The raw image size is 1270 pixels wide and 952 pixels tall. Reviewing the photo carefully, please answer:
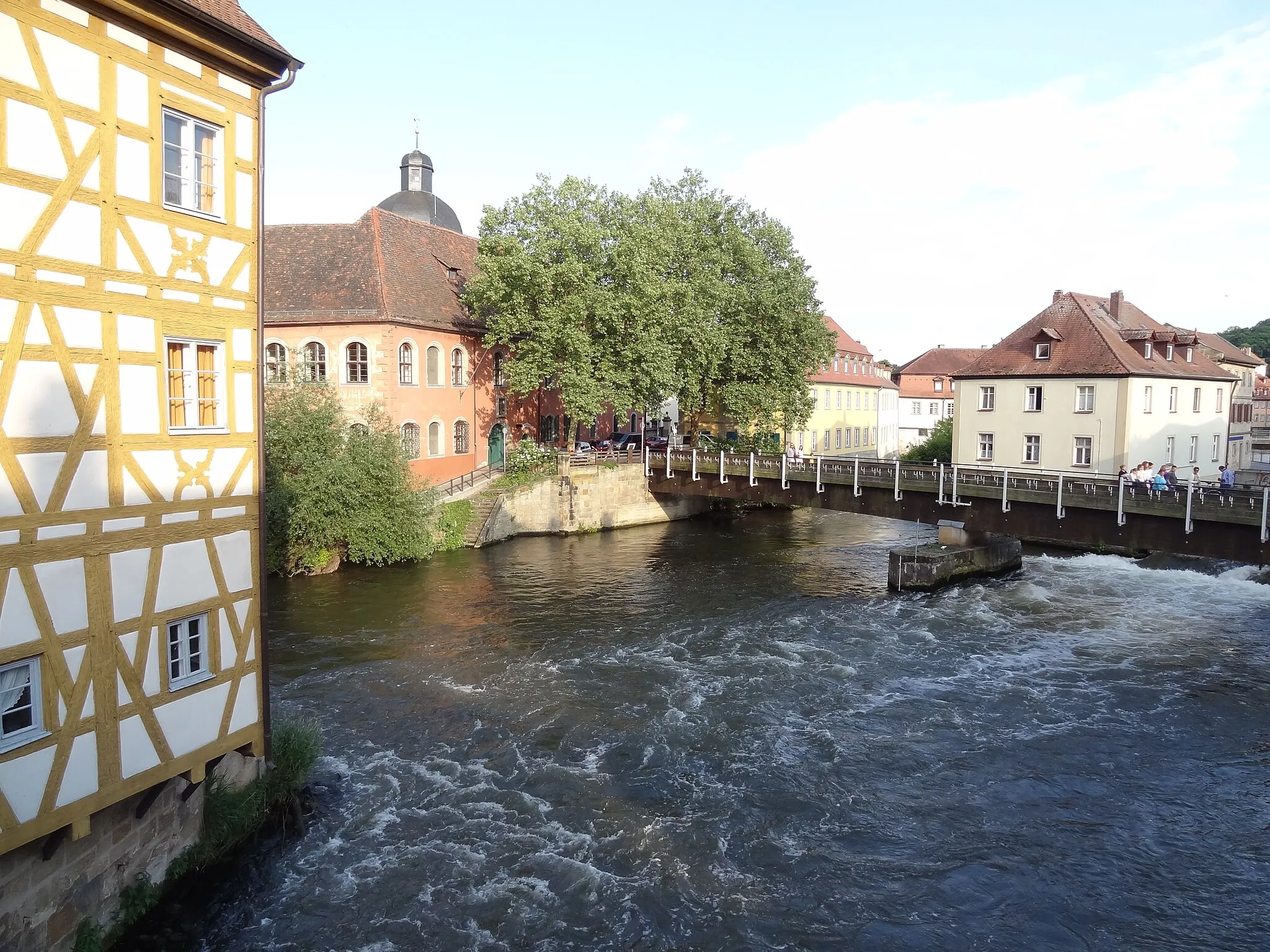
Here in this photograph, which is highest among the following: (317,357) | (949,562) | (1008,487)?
(317,357)

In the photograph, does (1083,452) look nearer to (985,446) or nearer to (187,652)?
(985,446)

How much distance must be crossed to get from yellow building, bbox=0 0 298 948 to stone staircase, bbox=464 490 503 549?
873 inches

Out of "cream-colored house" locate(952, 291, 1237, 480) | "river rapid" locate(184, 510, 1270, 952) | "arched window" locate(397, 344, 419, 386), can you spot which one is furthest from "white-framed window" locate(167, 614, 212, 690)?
"cream-colored house" locate(952, 291, 1237, 480)

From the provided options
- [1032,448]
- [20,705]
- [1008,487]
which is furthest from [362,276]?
[20,705]

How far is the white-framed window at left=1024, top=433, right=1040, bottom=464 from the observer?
118 ft

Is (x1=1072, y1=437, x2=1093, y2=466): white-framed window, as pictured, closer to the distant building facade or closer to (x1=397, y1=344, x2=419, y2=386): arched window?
(x1=397, y1=344, x2=419, y2=386): arched window

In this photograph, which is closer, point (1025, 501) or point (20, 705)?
point (20, 705)

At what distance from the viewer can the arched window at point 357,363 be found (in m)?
34.8

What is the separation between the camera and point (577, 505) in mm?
37906

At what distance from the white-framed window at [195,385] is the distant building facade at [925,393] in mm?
69175

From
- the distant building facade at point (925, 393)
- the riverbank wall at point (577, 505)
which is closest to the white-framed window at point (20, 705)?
the riverbank wall at point (577, 505)

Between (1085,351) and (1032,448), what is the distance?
169 inches

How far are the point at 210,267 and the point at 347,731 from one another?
351 inches

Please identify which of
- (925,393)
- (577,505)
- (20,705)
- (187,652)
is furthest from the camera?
(925,393)
